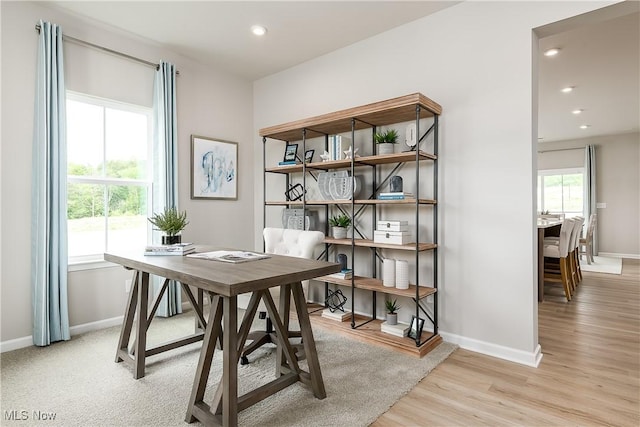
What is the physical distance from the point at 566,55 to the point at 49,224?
5121 millimetres

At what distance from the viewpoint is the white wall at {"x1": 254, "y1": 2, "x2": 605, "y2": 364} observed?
2.36m

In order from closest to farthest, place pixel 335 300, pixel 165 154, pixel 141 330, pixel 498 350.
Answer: pixel 141 330
pixel 498 350
pixel 165 154
pixel 335 300

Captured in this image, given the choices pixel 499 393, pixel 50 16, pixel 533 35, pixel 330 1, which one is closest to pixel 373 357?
pixel 499 393

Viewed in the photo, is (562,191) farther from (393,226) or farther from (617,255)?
(393,226)

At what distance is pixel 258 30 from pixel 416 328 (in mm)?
2857

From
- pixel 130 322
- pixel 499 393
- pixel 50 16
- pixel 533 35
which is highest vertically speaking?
pixel 50 16

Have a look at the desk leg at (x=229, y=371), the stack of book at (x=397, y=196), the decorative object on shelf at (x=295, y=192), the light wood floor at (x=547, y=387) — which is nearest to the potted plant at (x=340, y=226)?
the stack of book at (x=397, y=196)

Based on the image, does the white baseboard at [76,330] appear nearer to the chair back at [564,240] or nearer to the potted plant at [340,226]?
the potted plant at [340,226]

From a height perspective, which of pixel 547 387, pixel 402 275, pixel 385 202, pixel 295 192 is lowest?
pixel 547 387

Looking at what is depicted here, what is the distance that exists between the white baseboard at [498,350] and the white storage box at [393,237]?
81 cm

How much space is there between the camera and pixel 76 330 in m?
2.86

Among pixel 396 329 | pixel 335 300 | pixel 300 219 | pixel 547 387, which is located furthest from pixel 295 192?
pixel 547 387

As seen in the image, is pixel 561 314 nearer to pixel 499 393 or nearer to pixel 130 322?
pixel 499 393

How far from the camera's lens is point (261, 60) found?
3.73m
